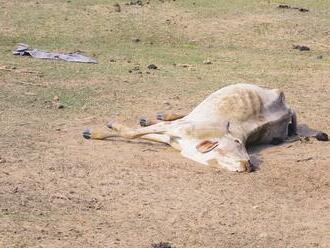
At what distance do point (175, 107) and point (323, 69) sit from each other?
3.17 m

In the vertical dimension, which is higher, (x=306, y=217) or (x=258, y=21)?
(x=306, y=217)

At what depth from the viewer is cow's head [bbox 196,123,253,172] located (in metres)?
6.48

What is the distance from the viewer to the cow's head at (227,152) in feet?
21.2

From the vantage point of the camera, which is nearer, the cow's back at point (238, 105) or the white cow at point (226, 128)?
the white cow at point (226, 128)

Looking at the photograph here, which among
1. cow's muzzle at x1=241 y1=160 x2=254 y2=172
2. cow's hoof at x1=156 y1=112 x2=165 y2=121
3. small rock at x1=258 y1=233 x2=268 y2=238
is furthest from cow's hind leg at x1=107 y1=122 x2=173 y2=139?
small rock at x1=258 y1=233 x2=268 y2=238

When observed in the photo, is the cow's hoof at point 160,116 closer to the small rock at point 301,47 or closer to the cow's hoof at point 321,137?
the cow's hoof at point 321,137

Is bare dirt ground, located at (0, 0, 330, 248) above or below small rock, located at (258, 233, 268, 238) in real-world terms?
below

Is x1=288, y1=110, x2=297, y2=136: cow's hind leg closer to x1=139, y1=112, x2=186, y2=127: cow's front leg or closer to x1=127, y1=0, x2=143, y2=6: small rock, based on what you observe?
x1=139, y1=112, x2=186, y2=127: cow's front leg

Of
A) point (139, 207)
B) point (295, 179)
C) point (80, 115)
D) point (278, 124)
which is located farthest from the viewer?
point (80, 115)

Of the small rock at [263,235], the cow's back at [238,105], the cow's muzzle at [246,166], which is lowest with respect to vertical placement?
the cow's muzzle at [246,166]

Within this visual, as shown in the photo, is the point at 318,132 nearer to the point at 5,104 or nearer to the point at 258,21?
the point at 5,104

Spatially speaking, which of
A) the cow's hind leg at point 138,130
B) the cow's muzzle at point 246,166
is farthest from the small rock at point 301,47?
the cow's muzzle at point 246,166

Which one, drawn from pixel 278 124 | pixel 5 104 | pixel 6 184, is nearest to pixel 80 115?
pixel 5 104

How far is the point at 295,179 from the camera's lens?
21.1ft
